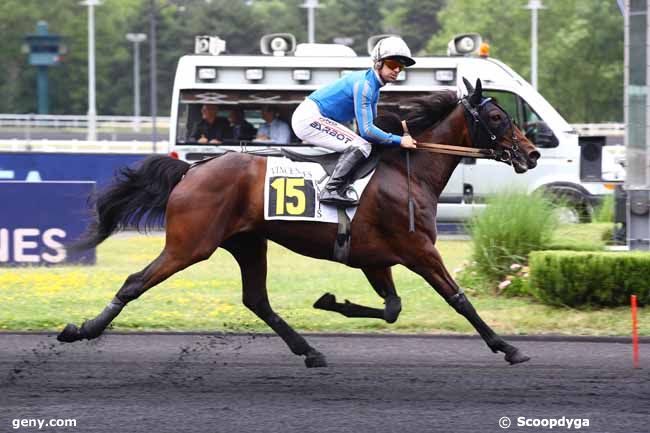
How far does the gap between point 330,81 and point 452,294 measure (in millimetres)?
9632

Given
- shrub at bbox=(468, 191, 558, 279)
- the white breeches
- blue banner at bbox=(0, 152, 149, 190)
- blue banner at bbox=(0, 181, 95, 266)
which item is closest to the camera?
the white breeches

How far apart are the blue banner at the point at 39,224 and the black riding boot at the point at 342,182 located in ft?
21.4

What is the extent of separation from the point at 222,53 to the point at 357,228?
10242mm

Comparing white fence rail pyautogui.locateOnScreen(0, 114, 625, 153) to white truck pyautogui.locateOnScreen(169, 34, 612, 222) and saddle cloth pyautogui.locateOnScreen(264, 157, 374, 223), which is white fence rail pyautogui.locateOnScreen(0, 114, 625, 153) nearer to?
white truck pyautogui.locateOnScreen(169, 34, 612, 222)

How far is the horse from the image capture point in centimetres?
782

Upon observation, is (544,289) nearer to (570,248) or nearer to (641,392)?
(570,248)

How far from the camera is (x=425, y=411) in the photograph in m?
6.68

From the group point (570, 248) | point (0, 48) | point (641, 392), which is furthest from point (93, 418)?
point (0, 48)

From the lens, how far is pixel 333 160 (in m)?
8.20

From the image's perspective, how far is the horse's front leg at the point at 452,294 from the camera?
25.4ft

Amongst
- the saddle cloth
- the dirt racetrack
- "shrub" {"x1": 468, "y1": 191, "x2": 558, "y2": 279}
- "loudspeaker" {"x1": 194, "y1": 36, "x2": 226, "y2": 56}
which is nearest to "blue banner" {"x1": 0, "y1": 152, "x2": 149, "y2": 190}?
"loudspeaker" {"x1": 194, "y1": 36, "x2": 226, "y2": 56}

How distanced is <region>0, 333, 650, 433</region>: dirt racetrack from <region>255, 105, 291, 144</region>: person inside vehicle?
765 centimetres

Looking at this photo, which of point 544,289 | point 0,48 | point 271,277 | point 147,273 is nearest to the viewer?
point 147,273

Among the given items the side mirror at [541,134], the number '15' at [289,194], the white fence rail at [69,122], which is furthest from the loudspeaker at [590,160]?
the white fence rail at [69,122]
